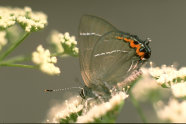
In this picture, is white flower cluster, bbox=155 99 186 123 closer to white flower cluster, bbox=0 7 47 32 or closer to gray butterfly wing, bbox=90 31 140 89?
gray butterfly wing, bbox=90 31 140 89

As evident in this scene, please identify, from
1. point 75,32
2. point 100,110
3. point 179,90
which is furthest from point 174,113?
point 75,32

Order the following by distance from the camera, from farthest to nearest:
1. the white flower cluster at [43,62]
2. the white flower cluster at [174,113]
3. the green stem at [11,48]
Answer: the green stem at [11,48] → the white flower cluster at [43,62] → the white flower cluster at [174,113]

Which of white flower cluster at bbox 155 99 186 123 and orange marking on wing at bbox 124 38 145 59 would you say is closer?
white flower cluster at bbox 155 99 186 123

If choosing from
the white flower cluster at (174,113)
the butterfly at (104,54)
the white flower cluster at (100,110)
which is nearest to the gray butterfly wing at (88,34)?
the butterfly at (104,54)

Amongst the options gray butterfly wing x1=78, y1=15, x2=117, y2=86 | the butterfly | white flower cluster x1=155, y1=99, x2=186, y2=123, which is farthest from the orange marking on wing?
white flower cluster x1=155, y1=99, x2=186, y2=123

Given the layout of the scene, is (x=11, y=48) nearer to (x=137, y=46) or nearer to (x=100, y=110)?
(x=100, y=110)

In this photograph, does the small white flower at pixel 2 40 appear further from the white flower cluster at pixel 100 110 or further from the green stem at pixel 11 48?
the white flower cluster at pixel 100 110

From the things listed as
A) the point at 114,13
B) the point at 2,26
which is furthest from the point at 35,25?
the point at 114,13

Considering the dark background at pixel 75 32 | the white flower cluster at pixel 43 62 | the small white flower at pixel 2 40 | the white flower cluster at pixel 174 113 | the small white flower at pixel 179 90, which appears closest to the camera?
the white flower cluster at pixel 174 113
